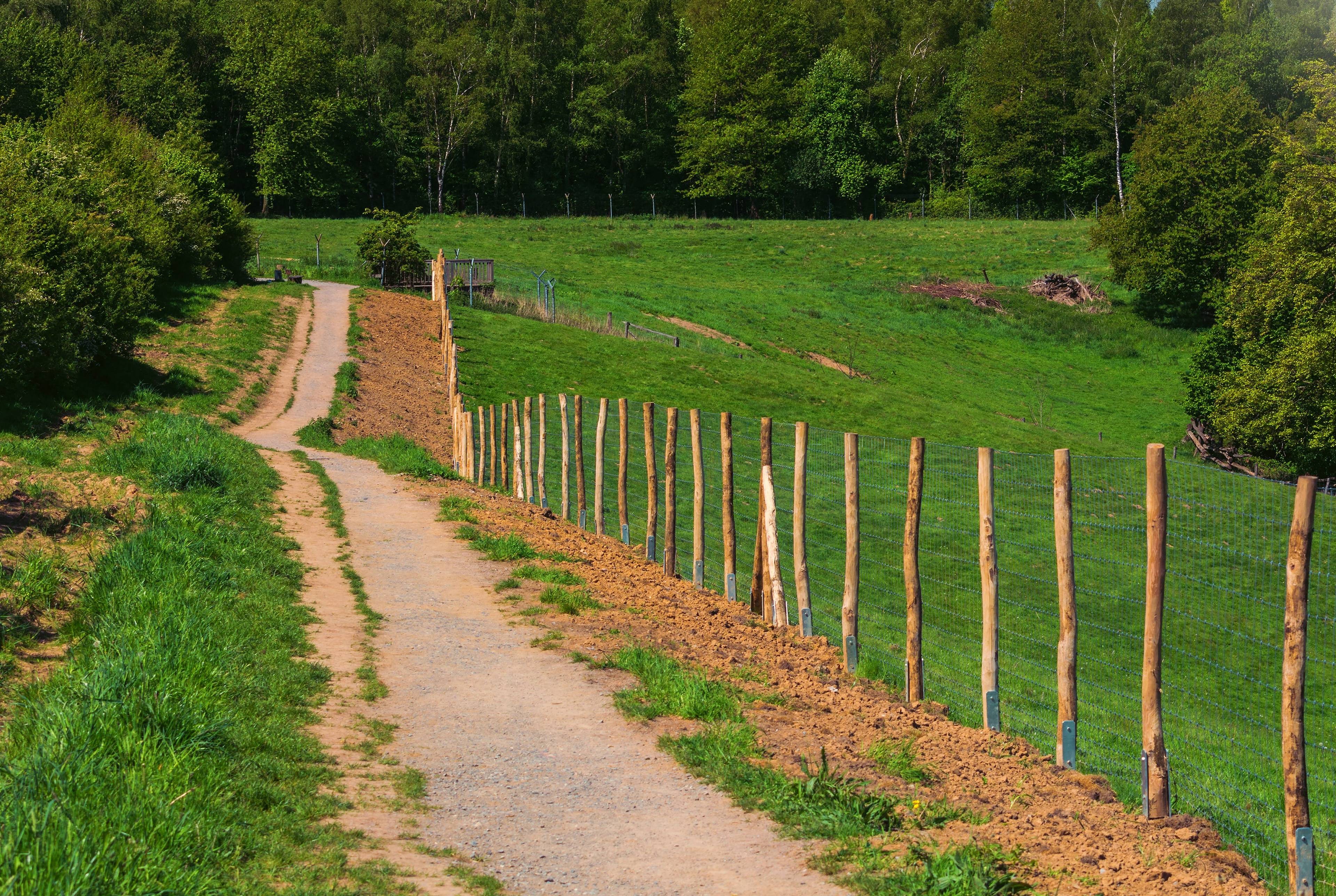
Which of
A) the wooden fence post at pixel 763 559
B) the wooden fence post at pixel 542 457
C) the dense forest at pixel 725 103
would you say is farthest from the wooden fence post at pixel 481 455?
the dense forest at pixel 725 103

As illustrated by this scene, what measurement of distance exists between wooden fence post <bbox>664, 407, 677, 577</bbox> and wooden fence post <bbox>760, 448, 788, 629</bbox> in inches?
82.3

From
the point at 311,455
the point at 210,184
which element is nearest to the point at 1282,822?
the point at 311,455

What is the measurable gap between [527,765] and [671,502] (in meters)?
7.22

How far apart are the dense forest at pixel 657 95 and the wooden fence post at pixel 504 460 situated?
237 ft

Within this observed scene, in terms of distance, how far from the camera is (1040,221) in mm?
89938

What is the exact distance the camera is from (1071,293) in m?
64.3

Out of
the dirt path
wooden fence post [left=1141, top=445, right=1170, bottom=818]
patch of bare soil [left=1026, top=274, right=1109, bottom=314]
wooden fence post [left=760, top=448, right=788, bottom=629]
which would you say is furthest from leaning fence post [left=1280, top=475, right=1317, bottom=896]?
patch of bare soil [left=1026, top=274, right=1109, bottom=314]

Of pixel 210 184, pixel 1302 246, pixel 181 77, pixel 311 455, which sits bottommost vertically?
pixel 311 455

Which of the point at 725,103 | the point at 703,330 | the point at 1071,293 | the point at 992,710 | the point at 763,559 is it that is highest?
→ the point at 725,103

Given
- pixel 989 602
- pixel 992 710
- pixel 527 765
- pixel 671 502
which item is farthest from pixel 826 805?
pixel 671 502

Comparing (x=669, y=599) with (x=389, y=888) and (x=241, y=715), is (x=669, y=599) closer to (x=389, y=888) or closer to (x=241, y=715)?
(x=241, y=715)

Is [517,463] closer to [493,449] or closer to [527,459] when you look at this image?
[527,459]

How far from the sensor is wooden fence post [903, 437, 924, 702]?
9.32m

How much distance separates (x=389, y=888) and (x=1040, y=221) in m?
92.5
